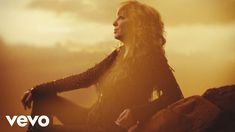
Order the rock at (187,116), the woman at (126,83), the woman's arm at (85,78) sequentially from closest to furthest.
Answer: the rock at (187,116)
the woman at (126,83)
the woman's arm at (85,78)

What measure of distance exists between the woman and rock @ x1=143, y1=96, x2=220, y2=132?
6cm

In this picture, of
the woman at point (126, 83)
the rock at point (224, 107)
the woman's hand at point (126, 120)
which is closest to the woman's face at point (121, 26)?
the woman at point (126, 83)

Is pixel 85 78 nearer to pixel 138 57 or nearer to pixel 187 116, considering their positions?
pixel 138 57

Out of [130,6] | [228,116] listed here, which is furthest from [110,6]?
[228,116]

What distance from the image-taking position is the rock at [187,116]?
6.70ft

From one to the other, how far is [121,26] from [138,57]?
211 mm

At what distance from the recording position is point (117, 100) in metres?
2.23

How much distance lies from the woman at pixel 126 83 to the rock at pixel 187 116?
0.06 meters

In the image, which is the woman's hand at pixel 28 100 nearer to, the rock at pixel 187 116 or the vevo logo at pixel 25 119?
the vevo logo at pixel 25 119

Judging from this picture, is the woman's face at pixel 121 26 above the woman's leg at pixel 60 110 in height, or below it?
above

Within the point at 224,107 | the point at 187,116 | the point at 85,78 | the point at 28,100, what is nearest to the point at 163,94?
the point at 187,116

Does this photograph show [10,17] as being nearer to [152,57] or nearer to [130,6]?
[130,6]

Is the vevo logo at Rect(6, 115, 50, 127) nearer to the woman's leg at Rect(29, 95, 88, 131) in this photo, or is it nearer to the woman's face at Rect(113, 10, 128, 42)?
the woman's leg at Rect(29, 95, 88, 131)

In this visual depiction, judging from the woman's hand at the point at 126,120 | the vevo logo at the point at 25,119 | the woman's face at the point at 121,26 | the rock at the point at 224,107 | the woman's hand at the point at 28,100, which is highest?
the woman's face at the point at 121,26
